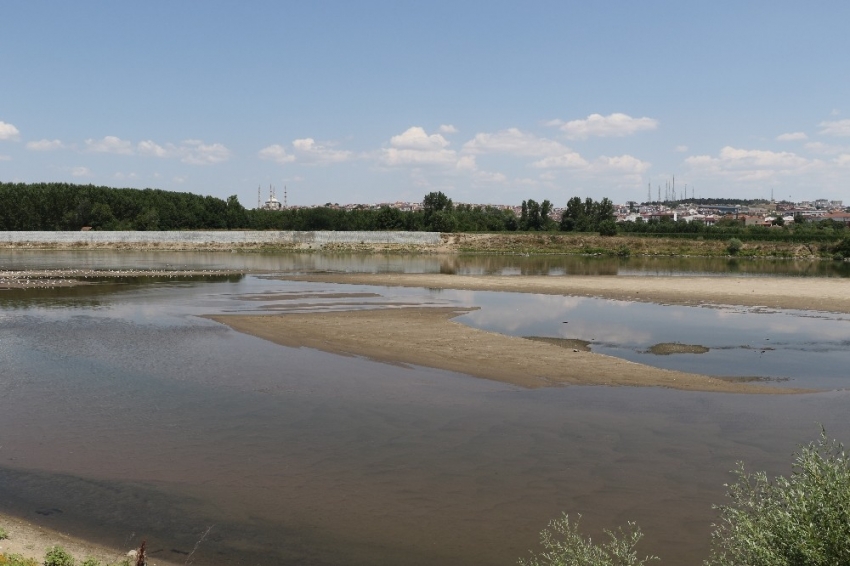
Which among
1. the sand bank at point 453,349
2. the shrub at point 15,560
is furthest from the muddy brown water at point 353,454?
the shrub at point 15,560

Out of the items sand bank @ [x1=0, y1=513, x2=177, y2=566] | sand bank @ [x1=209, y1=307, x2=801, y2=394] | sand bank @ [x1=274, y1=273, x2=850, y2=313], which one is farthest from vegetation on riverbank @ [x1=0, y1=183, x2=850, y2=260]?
sand bank @ [x1=0, y1=513, x2=177, y2=566]

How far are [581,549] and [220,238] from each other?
136869 millimetres

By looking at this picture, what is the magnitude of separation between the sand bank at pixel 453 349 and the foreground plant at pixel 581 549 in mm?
10838

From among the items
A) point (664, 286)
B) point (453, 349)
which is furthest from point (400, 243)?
point (453, 349)

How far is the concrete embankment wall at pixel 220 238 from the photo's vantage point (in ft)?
438

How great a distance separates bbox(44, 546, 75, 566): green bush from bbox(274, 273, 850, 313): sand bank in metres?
43.4

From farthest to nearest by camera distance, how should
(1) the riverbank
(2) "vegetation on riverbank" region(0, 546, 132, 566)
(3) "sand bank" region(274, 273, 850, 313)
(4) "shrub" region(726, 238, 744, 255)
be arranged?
(1) the riverbank, (4) "shrub" region(726, 238, 744, 255), (3) "sand bank" region(274, 273, 850, 313), (2) "vegetation on riverbank" region(0, 546, 132, 566)

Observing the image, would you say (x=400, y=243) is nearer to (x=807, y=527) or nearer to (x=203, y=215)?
(x=203, y=215)

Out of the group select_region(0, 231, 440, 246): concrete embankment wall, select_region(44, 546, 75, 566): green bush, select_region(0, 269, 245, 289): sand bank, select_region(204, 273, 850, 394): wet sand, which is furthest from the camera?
select_region(0, 231, 440, 246): concrete embankment wall

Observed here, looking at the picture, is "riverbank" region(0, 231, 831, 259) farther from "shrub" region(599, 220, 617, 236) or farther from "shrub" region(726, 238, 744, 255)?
"shrub" region(599, 220, 617, 236)

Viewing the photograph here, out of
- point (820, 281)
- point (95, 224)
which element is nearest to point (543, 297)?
point (820, 281)

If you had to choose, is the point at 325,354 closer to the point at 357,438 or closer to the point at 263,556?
the point at 357,438

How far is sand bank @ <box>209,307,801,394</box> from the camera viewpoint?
23.7m

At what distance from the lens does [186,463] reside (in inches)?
617
